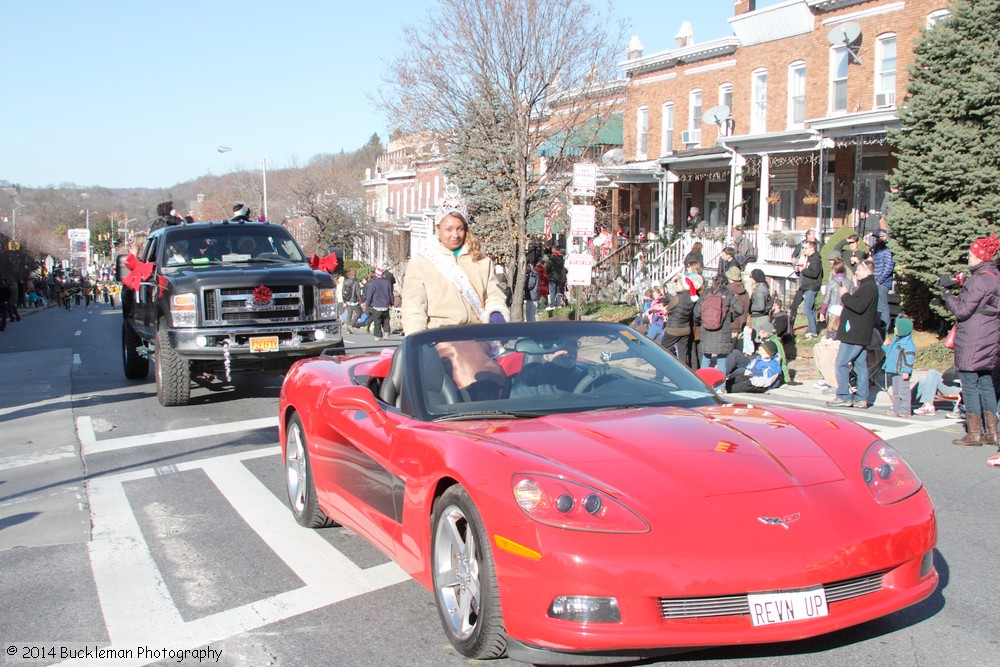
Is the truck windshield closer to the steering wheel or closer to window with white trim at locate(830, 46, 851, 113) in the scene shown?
A: the steering wheel

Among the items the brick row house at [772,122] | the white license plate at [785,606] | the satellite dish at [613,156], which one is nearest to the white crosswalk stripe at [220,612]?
the white license plate at [785,606]

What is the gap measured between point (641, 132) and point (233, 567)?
106 feet

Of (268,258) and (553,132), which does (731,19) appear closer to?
(553,132)

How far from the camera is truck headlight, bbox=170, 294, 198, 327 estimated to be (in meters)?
11.6

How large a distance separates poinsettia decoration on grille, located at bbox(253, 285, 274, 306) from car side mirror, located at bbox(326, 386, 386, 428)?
254 inches

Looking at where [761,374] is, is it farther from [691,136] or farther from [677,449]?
[691,136]

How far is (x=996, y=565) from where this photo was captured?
5379 mm

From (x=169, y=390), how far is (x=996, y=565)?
30.7 ft

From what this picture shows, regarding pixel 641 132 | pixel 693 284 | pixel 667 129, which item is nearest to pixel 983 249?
pixel 693 284

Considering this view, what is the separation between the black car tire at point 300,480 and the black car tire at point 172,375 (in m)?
5.56

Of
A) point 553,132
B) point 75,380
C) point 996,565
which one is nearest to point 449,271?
point 996,565

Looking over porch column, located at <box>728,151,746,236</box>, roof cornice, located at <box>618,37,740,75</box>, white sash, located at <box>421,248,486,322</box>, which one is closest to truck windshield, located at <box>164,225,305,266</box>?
white sash, located at <box>421,248,486,322</box>

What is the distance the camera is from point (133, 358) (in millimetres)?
14922

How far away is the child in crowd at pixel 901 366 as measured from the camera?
36.5 ft
